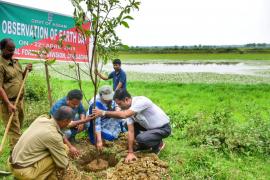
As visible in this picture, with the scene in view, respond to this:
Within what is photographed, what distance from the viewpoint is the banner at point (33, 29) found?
642 cm

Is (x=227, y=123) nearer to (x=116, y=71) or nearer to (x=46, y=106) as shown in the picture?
(x=116, y=71)

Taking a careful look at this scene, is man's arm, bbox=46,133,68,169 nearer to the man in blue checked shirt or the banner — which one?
the man in blue checked shirt

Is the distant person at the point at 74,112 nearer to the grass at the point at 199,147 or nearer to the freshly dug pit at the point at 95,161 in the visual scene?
the freshly dug pit at the point at 95,161

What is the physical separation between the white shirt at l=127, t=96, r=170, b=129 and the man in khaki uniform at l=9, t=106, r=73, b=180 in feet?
5.56

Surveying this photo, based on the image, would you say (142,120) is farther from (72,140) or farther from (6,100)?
(6,100)

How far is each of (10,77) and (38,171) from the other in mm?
1949

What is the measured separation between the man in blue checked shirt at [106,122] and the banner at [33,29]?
2.57 feet

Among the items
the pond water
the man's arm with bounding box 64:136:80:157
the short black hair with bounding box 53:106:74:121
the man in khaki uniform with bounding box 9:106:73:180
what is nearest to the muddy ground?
the man's arm with bounding box 64:136:80:157

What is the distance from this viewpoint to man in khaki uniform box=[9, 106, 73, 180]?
3977mm

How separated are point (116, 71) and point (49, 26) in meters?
2.06

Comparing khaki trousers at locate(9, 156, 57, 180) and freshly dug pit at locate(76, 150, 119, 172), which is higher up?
khaki trousers at locate(9, 156, 57, 180)

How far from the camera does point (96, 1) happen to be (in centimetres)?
496

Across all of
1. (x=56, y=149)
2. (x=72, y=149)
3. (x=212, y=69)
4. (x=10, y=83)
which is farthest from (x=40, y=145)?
(x=212, y=69)

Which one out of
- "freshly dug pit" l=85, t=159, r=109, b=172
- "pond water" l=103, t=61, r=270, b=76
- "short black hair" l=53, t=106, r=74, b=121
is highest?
"short black hair" l=53, t=106, r=74, b=121
